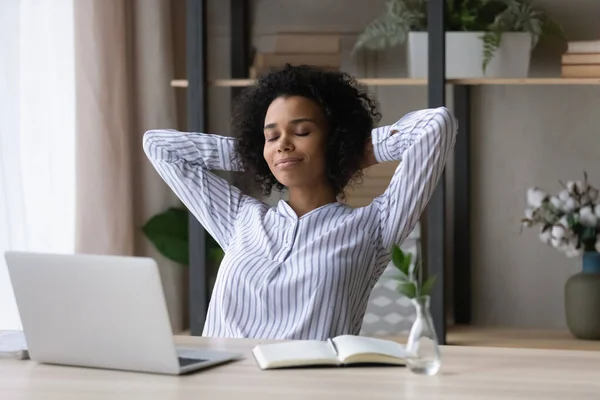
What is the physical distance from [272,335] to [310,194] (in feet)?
1.00

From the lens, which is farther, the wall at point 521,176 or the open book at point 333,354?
the wall at point 521,176

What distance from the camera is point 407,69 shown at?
10.7 ft

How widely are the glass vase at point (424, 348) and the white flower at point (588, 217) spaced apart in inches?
66.3

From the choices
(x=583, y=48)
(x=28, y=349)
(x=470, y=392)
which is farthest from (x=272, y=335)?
(x=583, y=48)

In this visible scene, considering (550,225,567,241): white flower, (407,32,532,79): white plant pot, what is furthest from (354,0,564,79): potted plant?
(550,225,567,241): white flower

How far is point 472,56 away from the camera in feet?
9.68

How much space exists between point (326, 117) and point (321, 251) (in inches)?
11.5

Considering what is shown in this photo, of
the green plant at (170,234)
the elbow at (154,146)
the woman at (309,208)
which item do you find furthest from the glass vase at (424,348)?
the green plant at (170,234)

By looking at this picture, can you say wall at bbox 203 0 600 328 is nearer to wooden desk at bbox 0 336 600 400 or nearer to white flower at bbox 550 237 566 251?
white flower at bbox 550 237 566 251

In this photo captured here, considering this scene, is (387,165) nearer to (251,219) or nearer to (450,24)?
(450,24)

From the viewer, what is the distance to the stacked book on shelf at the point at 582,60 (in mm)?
2898

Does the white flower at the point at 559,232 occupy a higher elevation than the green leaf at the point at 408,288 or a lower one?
lower

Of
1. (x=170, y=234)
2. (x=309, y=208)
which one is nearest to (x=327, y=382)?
(x=309, y=208)

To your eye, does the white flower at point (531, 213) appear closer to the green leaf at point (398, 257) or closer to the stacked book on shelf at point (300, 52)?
the stacked book on shelf at point (300, 52)
